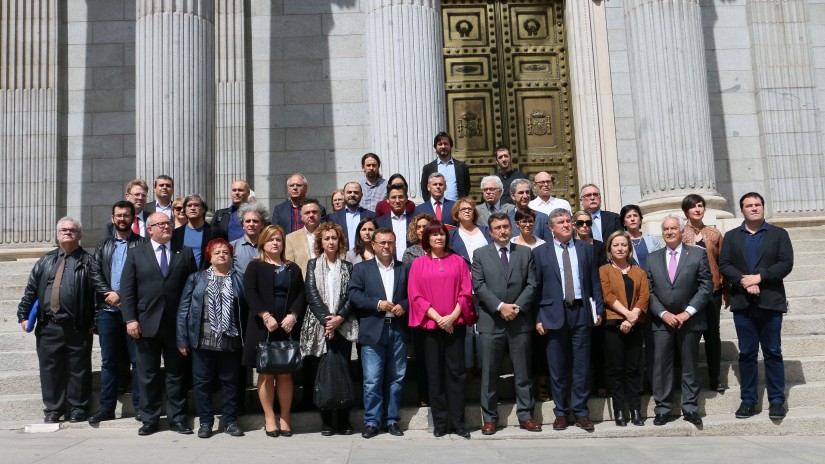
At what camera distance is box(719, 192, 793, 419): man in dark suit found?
26.8 feet

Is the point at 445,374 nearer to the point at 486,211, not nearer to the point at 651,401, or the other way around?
the point at 651,401

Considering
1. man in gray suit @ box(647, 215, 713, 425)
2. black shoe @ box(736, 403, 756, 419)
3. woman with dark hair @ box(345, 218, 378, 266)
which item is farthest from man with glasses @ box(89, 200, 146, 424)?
black shoe @ box(736, 403, 756, 419)

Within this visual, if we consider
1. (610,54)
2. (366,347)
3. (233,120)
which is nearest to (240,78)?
(233,120)

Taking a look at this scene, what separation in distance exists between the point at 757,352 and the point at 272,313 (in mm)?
4782

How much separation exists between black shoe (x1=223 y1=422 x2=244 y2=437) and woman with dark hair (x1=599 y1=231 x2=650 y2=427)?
144 inches

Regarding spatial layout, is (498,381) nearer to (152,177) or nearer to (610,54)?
(152,177)

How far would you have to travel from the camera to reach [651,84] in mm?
13383

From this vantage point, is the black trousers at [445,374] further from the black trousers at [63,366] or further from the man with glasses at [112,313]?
the black trousers at [63,366]

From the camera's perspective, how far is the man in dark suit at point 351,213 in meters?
9.73

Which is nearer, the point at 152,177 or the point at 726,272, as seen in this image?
the point at 726,272

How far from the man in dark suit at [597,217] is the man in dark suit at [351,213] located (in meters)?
2.54

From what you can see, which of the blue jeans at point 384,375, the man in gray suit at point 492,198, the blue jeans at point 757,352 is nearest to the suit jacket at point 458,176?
the man in gray suit at point 492,198

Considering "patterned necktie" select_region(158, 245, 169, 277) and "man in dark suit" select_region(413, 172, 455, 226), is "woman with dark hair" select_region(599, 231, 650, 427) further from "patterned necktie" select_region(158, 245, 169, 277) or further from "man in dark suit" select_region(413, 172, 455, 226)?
"patterned necktie" select_region(158, 245, 169, 277)

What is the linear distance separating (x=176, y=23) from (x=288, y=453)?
780cm
